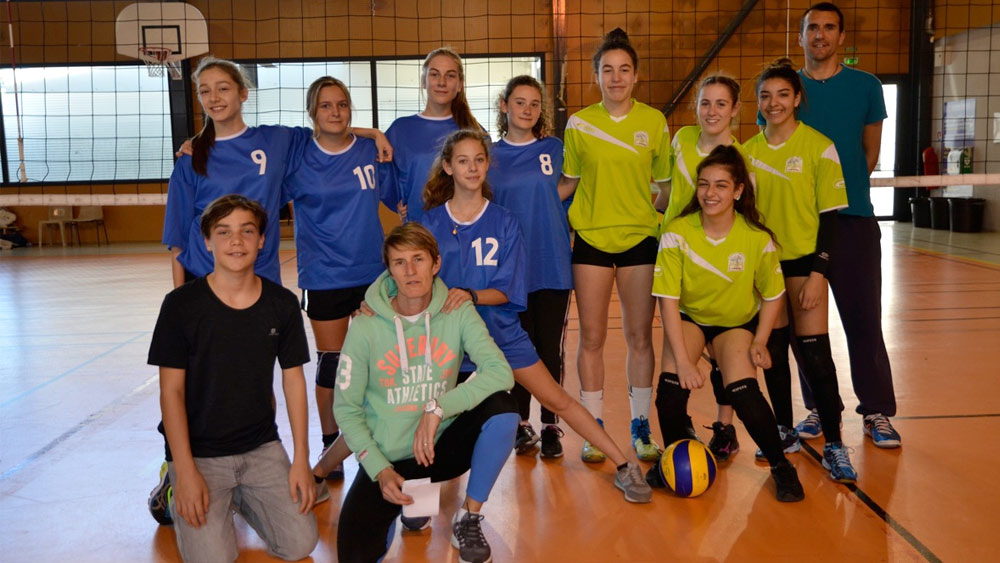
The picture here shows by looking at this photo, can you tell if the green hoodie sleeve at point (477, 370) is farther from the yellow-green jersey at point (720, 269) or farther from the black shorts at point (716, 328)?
the black shorts at point (716, 328)

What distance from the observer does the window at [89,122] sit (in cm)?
1166

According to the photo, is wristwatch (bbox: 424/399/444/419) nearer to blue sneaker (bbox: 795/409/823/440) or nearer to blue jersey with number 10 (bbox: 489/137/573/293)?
blue jersey with number 10 (bbox: 489/137/573/293)

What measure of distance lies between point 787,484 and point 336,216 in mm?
1729

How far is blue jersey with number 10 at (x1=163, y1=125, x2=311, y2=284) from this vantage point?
271cm

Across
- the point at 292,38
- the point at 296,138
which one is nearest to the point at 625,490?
the point at 296,138

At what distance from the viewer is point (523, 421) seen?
132 inches

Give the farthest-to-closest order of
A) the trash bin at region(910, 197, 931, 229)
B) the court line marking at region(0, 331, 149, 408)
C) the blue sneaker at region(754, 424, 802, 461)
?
Result: the trash bin at region(910, 197, 931, 229) < the court line marking at region(0, 331, 149, 408) < the blue sneaker at region(754, 424, 802, 461)

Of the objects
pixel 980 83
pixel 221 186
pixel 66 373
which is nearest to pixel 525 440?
pixel 221 186

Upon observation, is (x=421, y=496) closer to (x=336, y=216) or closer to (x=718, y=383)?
(x=336, y=216)

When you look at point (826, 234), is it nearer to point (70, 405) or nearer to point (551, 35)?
point (70, 405)

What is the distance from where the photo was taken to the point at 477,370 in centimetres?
237

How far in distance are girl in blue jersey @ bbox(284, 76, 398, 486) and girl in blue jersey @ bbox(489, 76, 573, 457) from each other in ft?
1.53

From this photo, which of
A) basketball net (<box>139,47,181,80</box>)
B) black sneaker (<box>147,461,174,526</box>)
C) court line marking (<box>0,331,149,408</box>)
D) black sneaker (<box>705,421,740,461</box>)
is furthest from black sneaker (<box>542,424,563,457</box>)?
basketball net (<box>139,47,181,80</box>)

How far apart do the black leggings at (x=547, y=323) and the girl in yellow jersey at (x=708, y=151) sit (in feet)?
1.33
